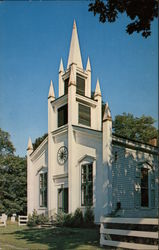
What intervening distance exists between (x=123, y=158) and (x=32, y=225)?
8760 mm

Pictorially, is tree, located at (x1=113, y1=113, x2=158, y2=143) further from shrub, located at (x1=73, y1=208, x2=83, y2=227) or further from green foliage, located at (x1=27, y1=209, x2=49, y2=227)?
green foliage, located at (x1=27, y1=209, x2=49, y2=227)

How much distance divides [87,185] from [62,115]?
583 centimetres

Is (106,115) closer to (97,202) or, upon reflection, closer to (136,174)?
(136,174)

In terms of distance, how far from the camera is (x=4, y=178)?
65.4 ft

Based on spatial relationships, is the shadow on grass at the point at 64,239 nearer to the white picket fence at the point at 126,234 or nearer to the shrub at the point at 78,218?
the white picket fence at the point at 126,234

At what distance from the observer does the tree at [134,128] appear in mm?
10172

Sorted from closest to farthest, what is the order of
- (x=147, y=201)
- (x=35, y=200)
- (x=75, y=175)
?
(x=147, y=201), (x=75, y=175), (x=35, y=200)

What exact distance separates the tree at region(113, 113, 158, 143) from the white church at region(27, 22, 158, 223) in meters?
0.43

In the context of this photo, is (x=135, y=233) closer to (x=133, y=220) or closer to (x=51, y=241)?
(x=133, y=220)

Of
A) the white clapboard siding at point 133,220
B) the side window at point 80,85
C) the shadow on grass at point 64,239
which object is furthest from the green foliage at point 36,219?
the white clapboard siding at point 133,220

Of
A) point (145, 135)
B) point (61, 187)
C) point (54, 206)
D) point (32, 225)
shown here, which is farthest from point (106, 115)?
point (32, 225)

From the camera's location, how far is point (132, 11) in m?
8.20

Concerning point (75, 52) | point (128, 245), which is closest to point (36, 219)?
point (75, 52)

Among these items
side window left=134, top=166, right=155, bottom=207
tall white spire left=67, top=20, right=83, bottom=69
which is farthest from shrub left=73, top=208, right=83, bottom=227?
tall white spire left=67, top=20, right=83, bottom=69
